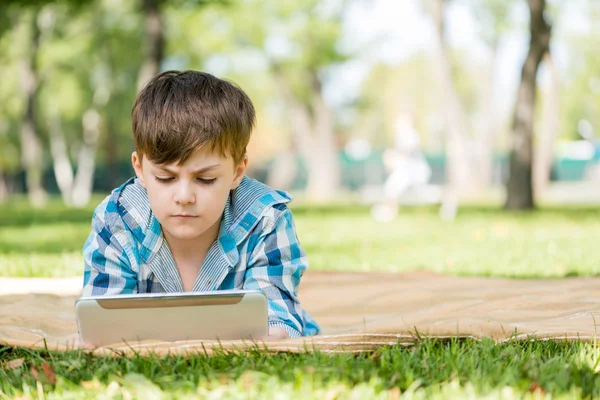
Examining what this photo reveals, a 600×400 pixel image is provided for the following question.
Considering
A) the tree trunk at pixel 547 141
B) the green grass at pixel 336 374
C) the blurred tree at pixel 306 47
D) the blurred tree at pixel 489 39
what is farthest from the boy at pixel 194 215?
the blurred tree at pixel 489 39

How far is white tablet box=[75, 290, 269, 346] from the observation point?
2286mm

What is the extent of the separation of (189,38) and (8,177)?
681 inches

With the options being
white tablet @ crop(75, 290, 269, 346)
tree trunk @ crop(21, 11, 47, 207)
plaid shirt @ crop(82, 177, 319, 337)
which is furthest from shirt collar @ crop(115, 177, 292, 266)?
tree trunk @ crop(21, 11, 47, 207)

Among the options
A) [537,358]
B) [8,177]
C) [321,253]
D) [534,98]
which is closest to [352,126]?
[8,177]

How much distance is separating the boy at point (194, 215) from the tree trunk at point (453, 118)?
14211 mm

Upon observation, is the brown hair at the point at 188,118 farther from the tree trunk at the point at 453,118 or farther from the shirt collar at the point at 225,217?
the tree trunk at the point at 453,118

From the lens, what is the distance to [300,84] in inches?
1399

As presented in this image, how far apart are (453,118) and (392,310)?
48.6 feet

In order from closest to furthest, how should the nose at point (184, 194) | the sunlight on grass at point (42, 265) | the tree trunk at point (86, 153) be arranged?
1. the nose at point (184, 194)
2. the sunlight on grass at point (42, 265)
3. the tree trunk at point (86, 153)

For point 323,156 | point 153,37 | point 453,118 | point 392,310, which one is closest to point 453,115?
point 453,118

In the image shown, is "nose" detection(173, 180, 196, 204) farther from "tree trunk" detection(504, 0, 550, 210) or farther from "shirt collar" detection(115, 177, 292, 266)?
"tree trunk" detection(504, 0, 550, 210)

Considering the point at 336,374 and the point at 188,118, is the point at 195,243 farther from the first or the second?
the point at 336,374

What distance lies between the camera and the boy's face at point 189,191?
2512mm

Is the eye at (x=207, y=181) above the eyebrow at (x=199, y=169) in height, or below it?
below
